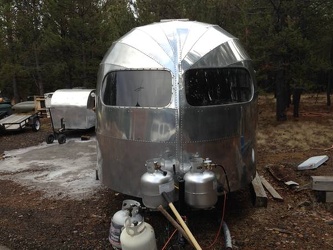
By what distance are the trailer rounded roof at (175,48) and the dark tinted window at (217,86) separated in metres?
0.13

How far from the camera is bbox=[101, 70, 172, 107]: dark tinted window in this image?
4867mm

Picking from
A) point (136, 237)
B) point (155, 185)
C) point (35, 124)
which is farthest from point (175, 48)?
point (35, 124)

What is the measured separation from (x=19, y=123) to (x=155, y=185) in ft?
38.1

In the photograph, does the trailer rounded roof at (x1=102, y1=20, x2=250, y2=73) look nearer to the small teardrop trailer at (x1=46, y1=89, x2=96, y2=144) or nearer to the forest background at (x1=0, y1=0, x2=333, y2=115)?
the small teardrop trailer at (x1=46, y1=89, x2=96, y2=144)

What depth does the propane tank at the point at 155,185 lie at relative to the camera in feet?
13.7

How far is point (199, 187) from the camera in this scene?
13.8 feet

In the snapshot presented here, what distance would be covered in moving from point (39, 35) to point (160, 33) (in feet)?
56.5

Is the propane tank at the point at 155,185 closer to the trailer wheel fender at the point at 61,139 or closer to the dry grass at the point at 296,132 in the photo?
the dry grass at the point at 296,132

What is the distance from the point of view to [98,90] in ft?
18.5

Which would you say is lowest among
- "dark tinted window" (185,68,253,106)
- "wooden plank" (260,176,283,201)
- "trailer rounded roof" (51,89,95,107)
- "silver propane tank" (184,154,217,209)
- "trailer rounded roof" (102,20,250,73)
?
"wooden plank" (260,176,283,201)

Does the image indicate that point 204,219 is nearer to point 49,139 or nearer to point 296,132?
point 49,139

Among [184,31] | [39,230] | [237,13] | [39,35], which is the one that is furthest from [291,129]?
[39,35]

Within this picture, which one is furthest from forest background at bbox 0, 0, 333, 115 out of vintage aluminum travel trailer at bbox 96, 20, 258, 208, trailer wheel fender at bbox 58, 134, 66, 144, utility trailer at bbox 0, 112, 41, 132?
vintage aluminum travel trailer at bbox 96, 20, 258, 208

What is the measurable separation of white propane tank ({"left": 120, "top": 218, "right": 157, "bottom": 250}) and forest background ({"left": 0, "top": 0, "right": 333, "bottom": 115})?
10.9m
